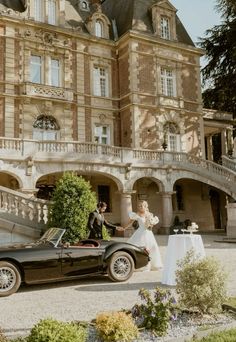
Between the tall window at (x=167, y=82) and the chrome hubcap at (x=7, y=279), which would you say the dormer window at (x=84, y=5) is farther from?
the chrome hubcap at (x=7, y=279)

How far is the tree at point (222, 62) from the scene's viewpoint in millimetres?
29578

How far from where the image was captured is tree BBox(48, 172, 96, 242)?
12.4 m

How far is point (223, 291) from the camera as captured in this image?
5625 mm

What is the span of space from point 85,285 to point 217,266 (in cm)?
360

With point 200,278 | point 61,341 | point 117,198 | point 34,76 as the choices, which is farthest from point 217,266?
point 34,76

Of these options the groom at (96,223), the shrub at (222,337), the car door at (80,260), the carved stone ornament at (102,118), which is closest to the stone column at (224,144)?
the carved stone ornament at (102,118)

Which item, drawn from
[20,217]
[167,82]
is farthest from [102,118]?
[20,217]

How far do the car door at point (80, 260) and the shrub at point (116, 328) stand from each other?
137 inches

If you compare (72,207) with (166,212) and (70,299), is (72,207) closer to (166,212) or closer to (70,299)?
(70,299)

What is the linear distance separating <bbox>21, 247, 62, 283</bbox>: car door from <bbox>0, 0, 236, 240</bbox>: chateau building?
990cm

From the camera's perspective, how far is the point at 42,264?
7.86m

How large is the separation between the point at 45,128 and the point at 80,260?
1609 cm

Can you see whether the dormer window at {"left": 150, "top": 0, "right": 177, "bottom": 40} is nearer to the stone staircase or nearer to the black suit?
the stone staircase

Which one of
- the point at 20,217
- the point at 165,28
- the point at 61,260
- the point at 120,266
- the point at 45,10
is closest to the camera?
the point at 61,260
